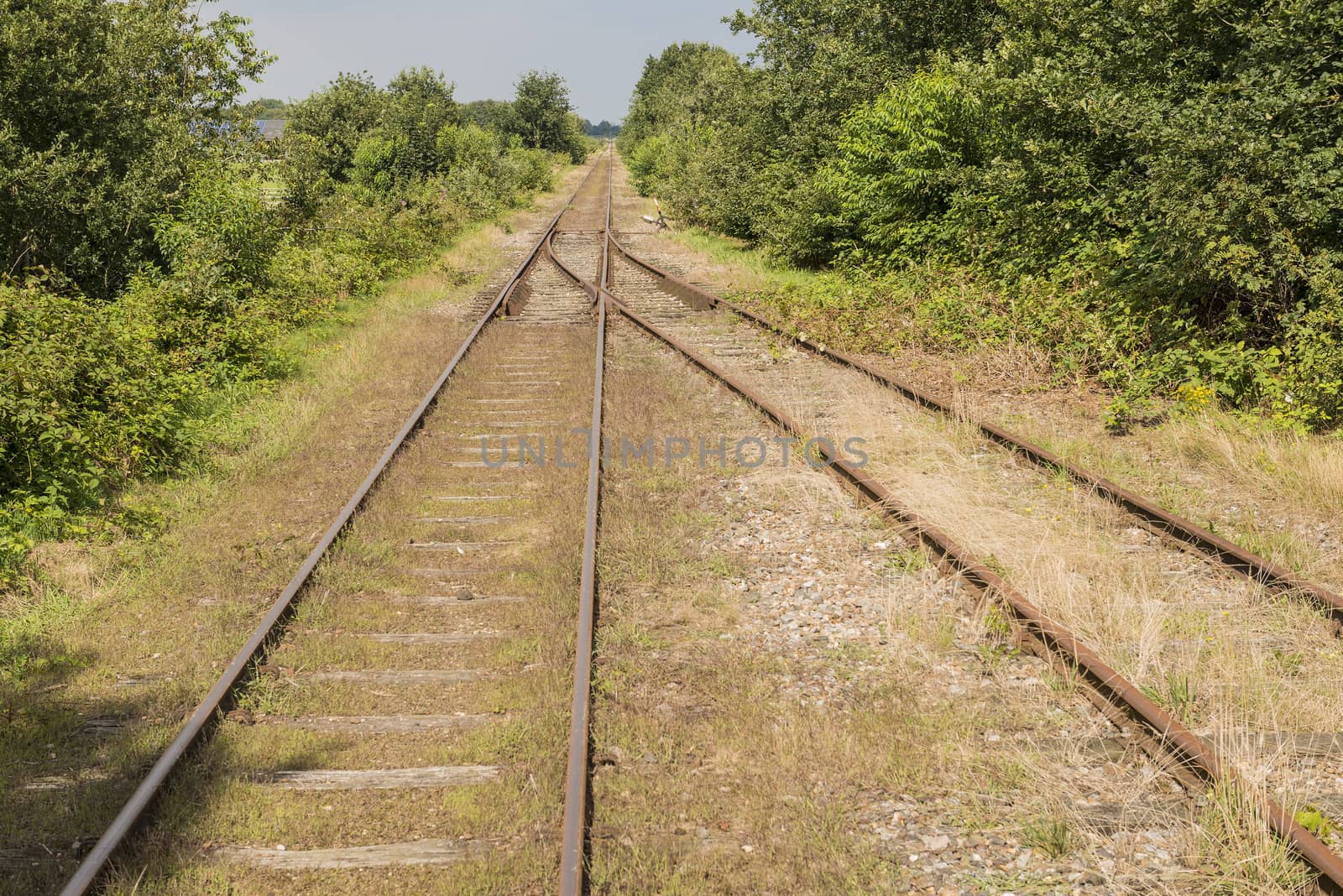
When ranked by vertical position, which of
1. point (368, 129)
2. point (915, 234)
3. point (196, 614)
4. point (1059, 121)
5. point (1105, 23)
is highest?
point (368, 129)

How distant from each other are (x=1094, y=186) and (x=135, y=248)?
13.6 m

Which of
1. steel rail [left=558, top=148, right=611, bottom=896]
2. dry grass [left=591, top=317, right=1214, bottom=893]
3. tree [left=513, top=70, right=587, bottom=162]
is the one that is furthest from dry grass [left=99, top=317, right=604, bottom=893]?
tree [left=513, top=70, right=587, bottom=162]

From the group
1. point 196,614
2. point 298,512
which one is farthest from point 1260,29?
point 196,614

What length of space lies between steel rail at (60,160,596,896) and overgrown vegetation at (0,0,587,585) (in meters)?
1.79

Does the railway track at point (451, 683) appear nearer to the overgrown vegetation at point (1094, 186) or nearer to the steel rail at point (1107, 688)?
the steel rail at point (1107, 688)

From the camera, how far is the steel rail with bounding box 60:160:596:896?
337cm

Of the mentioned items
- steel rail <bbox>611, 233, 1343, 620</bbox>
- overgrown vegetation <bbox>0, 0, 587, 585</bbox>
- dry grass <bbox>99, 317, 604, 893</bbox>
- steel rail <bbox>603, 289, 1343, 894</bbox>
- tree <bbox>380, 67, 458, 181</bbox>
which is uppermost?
tree <bbox>380, 67, 458, 181</bbox>

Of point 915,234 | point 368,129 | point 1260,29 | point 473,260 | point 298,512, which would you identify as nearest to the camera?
point 298,512

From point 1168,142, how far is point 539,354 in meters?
7.71

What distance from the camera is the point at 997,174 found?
1244cm

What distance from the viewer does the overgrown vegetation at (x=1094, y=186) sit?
832cm

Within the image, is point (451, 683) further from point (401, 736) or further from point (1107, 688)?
point (1107, 688)

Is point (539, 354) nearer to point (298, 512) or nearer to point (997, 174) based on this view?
point (298, 512)

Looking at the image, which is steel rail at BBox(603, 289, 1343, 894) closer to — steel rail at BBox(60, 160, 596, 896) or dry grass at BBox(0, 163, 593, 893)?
steel rail at BBox(60, 160, 596, 896)
